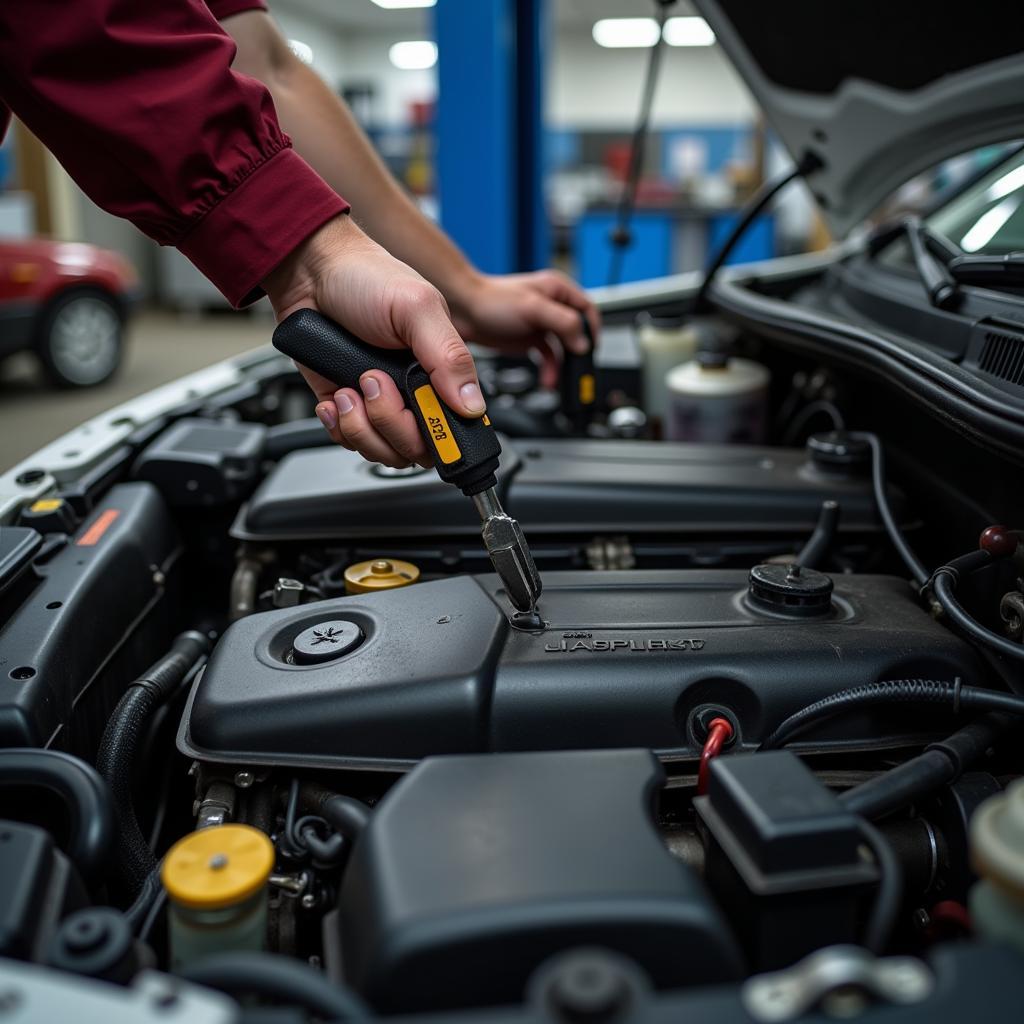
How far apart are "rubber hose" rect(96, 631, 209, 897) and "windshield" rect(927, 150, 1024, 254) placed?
1.06 metres

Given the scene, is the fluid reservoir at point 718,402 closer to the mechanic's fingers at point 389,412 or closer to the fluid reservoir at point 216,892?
the mechanic's fingers at point 389,412

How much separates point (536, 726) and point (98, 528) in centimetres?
55

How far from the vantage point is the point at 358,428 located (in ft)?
3.02

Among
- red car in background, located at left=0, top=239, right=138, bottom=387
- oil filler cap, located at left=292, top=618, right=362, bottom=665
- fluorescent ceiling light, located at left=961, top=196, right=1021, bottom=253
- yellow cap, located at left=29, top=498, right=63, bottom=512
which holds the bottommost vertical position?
red car in background, located at left=0, top=239, right=138, bottom=387

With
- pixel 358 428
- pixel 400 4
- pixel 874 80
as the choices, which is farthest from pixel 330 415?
pixel 400 4

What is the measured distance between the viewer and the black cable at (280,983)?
0.47 m

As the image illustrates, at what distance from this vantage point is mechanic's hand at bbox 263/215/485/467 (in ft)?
2.86

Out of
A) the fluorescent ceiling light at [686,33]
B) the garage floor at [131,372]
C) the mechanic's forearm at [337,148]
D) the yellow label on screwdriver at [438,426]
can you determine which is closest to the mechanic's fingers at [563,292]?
the mechanic's forearm at [337,148]

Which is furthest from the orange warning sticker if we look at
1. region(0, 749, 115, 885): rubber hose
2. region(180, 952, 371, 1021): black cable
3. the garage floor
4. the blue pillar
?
the garage floor

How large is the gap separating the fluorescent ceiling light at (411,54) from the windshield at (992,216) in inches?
484

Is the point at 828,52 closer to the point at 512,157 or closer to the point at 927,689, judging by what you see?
the point at 927,689

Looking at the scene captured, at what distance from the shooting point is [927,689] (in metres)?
0.74

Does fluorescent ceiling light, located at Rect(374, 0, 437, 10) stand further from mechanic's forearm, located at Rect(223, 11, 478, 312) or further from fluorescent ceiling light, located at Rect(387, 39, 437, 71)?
mechanic's forearm, located at Rect(223, 11, 478, 312)

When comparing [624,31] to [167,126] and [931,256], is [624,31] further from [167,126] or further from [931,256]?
[167,126]
